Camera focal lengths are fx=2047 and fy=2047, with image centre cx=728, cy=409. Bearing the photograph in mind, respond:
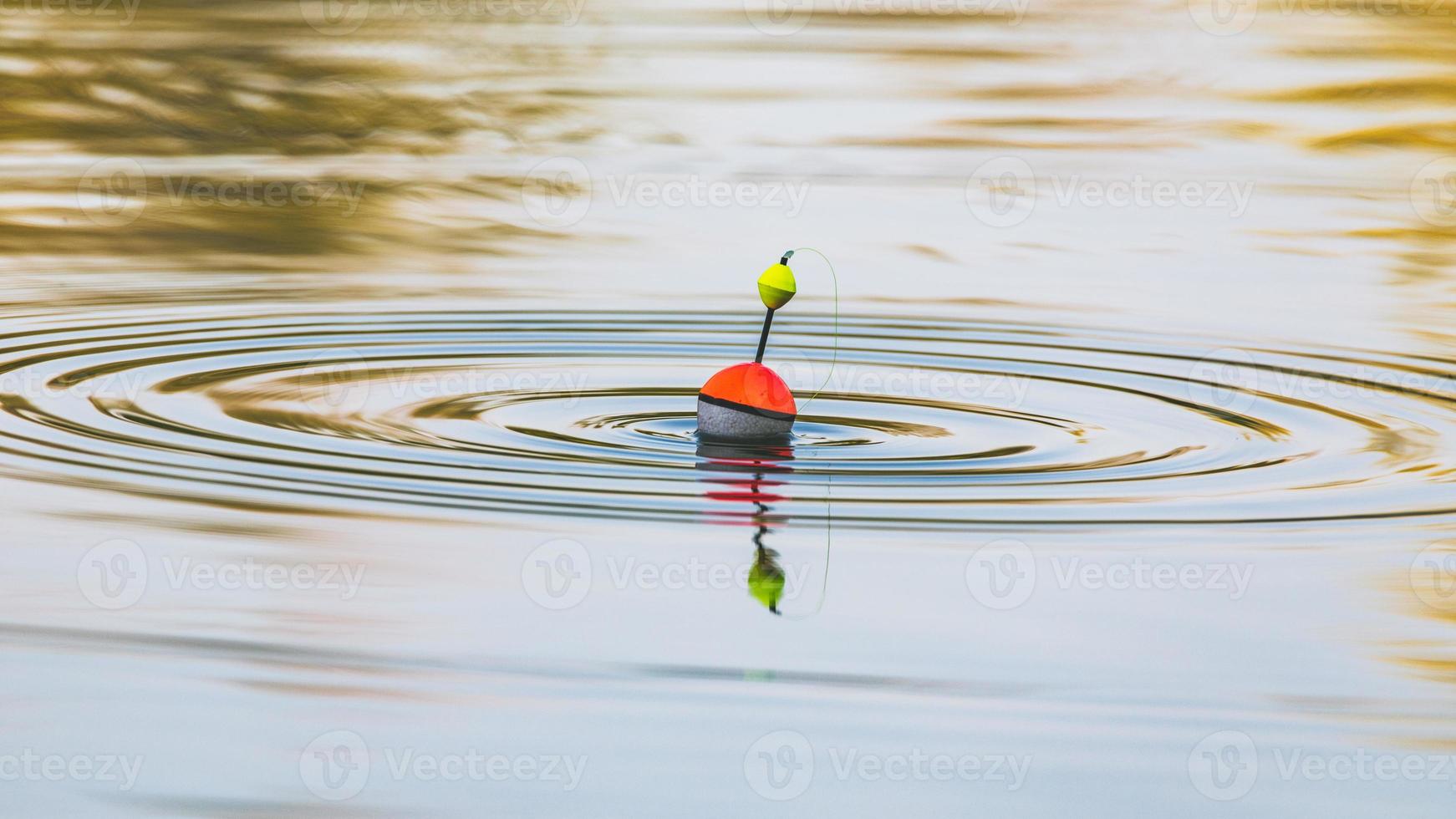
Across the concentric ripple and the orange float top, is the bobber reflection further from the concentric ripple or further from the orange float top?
the orange float top

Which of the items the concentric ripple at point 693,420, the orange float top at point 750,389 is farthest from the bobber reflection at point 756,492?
the orange float top at point 750,389

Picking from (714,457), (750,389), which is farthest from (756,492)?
(750,389)

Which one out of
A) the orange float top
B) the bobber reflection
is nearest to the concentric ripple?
the bobber reflection

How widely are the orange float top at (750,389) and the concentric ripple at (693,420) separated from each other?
168mm

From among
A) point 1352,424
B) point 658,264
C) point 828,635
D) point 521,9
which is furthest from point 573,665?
point 521,9

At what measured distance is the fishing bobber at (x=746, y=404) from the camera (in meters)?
6.62

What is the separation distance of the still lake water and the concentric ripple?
0.03 meters

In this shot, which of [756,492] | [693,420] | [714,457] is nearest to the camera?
[756,492]

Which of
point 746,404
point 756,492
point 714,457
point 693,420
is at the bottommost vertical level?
point 756,492

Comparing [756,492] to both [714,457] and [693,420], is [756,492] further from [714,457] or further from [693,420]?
[693,420]

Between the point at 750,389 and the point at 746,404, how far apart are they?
52 millimetres

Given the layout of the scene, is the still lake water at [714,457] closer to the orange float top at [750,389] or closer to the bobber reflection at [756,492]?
the bobber reflection at [756,492]

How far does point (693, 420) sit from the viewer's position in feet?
23.5

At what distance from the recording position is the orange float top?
21.7ft
